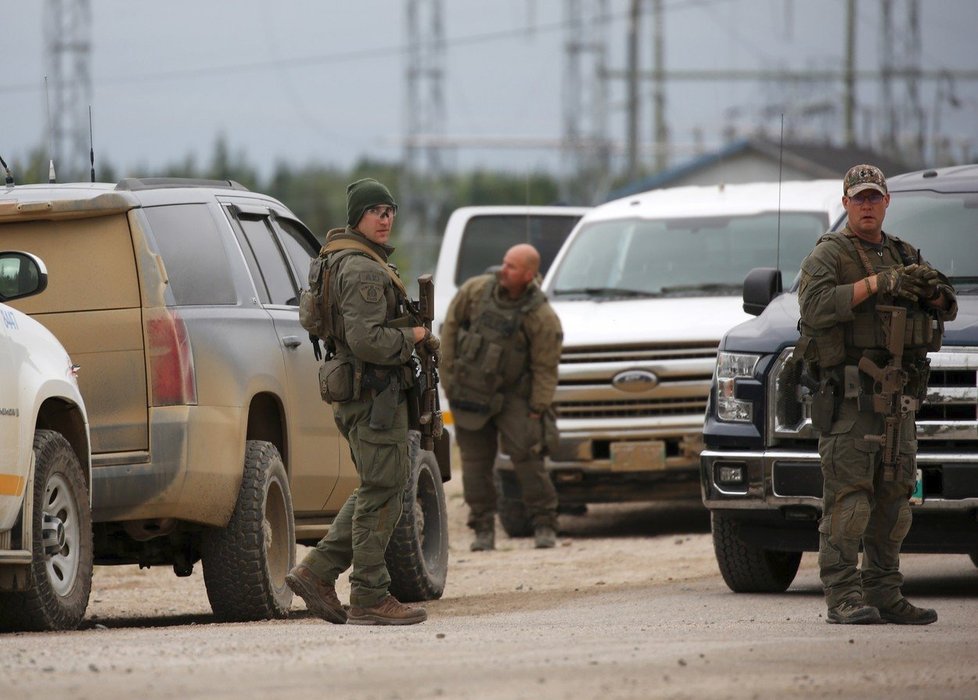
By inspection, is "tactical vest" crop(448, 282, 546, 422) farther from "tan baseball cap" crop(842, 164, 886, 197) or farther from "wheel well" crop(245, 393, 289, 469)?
"tan baseball cap" crop(842, 164, 886, 197)

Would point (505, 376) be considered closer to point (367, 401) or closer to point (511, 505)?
point (511, 505)

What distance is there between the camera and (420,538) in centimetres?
934

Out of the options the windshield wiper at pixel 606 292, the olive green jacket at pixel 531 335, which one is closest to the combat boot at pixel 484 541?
the olive green jacket at pixel 531 335

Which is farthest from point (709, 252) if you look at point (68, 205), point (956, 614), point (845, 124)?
point (845, 124)

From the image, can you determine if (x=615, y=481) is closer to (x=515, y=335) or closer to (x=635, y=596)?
(x=515, y=335)

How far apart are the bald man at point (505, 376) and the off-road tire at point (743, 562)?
3409 mm

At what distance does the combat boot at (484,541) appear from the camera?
12.8m

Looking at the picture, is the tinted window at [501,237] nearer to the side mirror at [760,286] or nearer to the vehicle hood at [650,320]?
the vehicle hood at [650,320]

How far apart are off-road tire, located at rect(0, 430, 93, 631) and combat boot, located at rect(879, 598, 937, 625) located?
127 inches

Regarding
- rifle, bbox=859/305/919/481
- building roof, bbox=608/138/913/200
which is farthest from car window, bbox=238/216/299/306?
building roof, bbox=608/138/913/200

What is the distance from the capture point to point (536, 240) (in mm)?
15625

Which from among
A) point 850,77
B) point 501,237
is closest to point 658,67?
point 850,77

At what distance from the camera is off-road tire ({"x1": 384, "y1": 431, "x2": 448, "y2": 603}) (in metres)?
9.07

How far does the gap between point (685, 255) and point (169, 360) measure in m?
6.51
